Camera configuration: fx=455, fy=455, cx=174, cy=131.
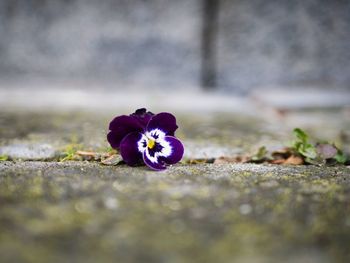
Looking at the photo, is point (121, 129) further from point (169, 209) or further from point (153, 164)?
point (169, 209)

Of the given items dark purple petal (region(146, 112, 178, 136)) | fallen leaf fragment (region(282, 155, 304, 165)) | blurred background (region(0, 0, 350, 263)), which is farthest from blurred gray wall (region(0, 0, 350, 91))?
dark purple petal (region(146, 112, 178, 136))

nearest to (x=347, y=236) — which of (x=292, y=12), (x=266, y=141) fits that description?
(x=266, y=141)

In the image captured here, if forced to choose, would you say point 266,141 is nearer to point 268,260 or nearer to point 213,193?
point 213,193

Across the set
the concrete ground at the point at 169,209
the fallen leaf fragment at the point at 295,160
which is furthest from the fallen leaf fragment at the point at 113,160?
the fallen leaf fragment at the point at 295,160

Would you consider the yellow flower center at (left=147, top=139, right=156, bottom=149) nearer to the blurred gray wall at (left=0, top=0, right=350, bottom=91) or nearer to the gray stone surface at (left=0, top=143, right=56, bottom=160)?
the gray stone surface at (left=0, top=143, right=56, bottom=160)

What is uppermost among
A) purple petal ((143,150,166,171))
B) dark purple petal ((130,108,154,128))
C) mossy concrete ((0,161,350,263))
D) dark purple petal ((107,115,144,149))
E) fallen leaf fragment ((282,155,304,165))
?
dark purple petal ((130,108,154,128))

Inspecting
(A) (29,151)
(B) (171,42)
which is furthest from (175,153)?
(B) (171,42)
